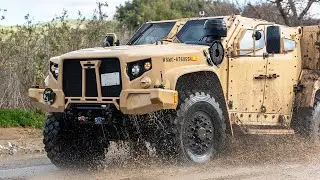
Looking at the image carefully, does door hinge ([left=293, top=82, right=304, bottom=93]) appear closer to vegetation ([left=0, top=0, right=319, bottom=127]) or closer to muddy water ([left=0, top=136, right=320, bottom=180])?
muddy water ([left=0, top=136, right=320, bottom=180])

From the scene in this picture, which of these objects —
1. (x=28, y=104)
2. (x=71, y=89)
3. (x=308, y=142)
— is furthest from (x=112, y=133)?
(x=28, y=104)

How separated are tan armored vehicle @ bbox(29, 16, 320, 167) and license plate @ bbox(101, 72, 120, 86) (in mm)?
13

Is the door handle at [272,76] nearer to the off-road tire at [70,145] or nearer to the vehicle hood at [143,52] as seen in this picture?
the vehicle hood at [143,52]

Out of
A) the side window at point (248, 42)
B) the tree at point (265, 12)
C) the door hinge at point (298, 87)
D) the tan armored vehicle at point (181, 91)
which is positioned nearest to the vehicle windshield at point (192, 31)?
the tan armored vehicle at point (181, 91)

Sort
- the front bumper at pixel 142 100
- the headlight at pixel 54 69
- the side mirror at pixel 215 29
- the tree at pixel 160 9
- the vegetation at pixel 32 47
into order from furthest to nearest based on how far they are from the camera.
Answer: the tree at pixel 160 9, the vegetation at pixel 32 47, the side mirror at pixel 215 29, the headlight at pixel 54 69, the front bumper at pixel 142 100

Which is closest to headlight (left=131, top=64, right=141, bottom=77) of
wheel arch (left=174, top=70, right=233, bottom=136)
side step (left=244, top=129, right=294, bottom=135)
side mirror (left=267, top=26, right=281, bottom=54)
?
wheel arch (left=174, top=70, right=233, bottom=136)

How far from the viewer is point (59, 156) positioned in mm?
9352

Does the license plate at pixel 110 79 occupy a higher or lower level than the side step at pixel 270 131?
higher

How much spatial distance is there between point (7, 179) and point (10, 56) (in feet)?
24.3

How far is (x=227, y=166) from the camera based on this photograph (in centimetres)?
920

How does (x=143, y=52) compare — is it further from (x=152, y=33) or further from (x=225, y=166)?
(x=152, y=33)

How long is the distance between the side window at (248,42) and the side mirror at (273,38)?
18 cm

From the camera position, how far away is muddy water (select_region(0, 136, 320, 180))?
849 centimetres

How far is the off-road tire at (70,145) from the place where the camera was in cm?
930
